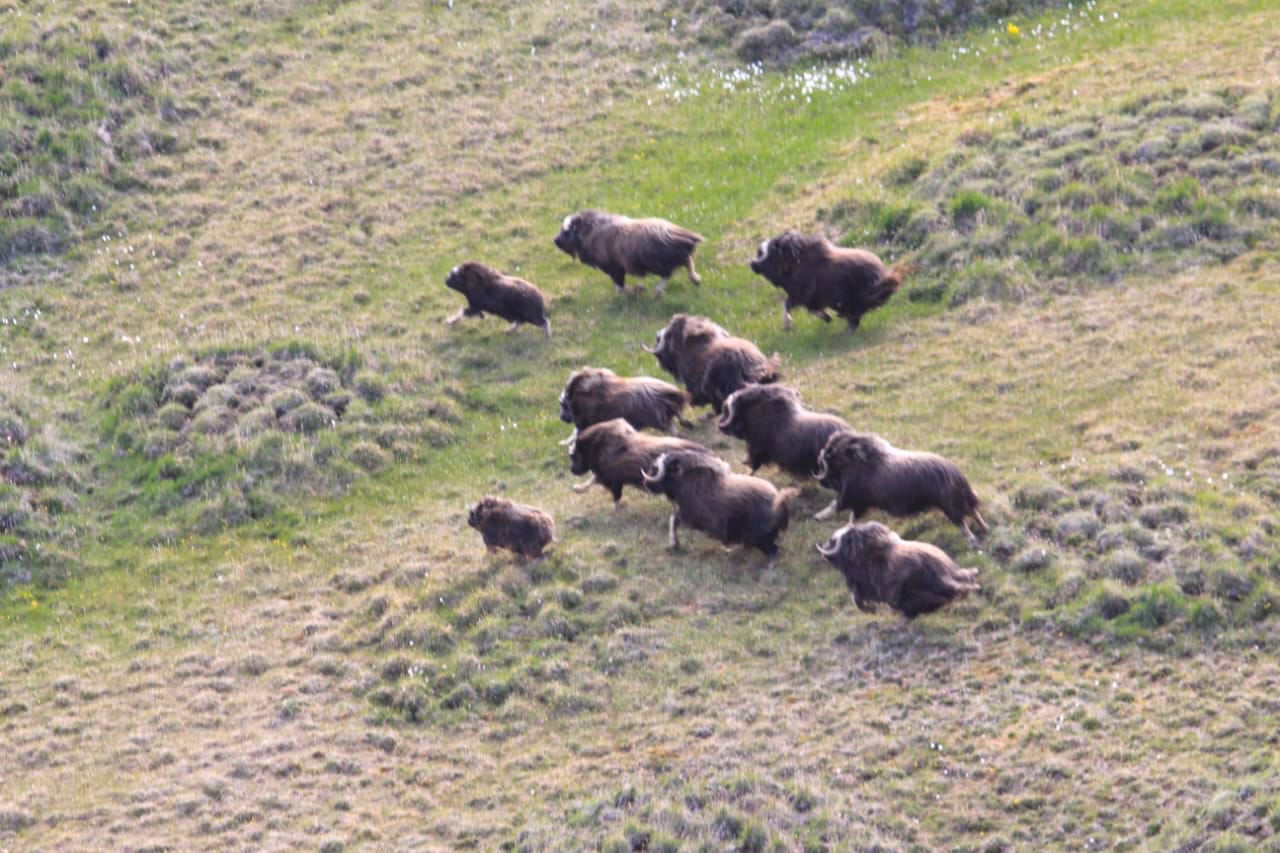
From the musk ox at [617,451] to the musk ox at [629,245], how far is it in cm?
551

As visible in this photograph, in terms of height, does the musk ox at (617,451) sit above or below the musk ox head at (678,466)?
below

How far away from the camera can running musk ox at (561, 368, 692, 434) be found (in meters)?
20.6

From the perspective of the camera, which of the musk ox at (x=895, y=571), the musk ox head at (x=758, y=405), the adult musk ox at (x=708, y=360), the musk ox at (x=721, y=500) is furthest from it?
the adult musk ox at (x=708, y=360)

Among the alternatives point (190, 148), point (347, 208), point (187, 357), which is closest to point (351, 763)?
point (187, 357)

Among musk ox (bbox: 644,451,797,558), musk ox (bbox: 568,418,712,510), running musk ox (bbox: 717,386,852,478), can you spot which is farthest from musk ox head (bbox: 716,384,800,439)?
musk ox (bbox: 644,451,797,558)

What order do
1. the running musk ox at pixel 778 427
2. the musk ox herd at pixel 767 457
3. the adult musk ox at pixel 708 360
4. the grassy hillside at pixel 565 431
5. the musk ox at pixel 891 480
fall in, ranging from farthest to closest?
the adult musk ox at pixel 708 360 → the running musk ox at pixel 778 427 → the musk ox at pixel 891 480 → the musk ox herd at pixel 767 457 → the grassy hillside at pixel 565 431

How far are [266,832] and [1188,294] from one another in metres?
15.3

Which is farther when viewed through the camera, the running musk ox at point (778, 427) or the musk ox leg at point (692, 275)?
the musk ox leg at point (692, 275)

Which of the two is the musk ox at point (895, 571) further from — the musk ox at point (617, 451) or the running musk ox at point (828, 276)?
the running musk ox at point (828, 276)

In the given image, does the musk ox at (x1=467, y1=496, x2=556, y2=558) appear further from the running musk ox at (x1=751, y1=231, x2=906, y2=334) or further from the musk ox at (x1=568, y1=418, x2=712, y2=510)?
the running musk ox at (x1=751, y1=231, x2=906, y2=334)

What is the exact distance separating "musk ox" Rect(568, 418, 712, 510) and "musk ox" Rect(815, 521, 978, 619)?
112 inches

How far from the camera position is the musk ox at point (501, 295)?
24781mm

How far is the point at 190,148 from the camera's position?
106ft

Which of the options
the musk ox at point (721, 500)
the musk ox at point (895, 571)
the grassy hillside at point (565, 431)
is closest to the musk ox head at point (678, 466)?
the musk ox at point (721, 500)
